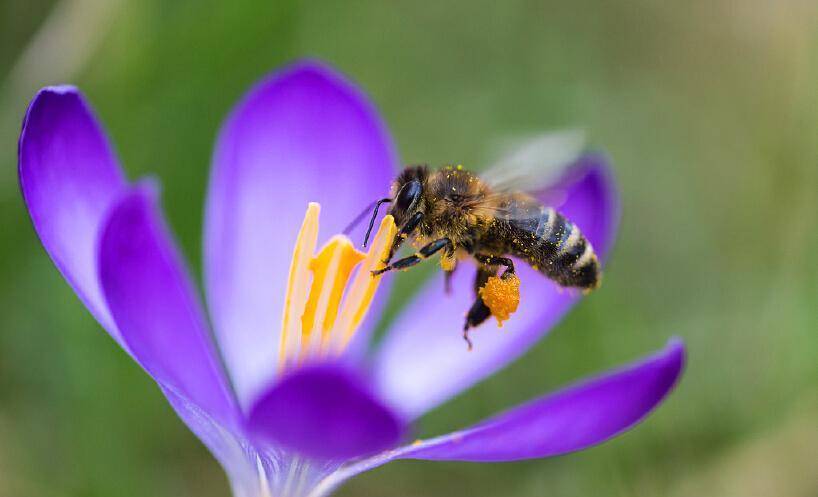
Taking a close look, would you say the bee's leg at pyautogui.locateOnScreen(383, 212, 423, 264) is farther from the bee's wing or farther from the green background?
the green background

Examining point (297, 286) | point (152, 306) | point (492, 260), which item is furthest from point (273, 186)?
point (152, 306)

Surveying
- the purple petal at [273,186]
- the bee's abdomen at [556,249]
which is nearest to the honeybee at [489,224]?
the bee's abdomen at [556,249]

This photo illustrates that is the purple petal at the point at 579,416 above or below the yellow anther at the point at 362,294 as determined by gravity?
below

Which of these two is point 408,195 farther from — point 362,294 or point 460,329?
point 460,329

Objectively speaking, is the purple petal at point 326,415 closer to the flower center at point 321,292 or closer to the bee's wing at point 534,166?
the flower center at point 321,292

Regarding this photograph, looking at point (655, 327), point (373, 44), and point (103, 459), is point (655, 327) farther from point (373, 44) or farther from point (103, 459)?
point (103, 459)

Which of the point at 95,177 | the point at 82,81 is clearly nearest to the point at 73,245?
the point at 95,177
